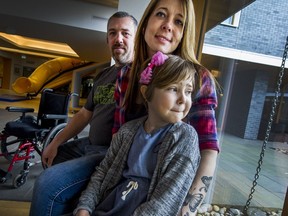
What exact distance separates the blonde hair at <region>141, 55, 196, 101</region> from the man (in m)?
0.38

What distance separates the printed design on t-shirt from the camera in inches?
48.0

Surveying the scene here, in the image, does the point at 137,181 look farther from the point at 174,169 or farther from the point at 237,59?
the point at 237,59

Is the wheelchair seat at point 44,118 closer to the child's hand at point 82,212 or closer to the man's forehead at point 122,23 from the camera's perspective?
the man's forehead at point 122,23

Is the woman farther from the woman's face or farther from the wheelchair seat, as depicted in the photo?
A: the wheelchair seat

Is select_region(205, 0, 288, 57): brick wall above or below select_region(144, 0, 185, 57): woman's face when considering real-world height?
above

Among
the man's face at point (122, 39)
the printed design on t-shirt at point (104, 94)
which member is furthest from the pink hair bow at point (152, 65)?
the man's face at point (122, 39)

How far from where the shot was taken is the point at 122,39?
131cm

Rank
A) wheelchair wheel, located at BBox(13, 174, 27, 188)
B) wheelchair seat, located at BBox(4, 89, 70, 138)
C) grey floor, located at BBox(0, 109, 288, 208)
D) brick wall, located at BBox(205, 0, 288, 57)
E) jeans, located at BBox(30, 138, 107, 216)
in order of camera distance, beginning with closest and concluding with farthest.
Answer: jeans, located at BBox(30, 138, 107, 216)
brick wall, located at BBox(205, 0, 288, 57)
grey floor, located at BBox(0, 109, 288, 208)
wheelchair wheel, located at BBox(13, 174, 27, 188)
wheelchair seat, located at BBox(4, 89, 70, 138)

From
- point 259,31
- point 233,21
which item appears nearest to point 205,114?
point 259,31

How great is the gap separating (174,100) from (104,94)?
0.58m

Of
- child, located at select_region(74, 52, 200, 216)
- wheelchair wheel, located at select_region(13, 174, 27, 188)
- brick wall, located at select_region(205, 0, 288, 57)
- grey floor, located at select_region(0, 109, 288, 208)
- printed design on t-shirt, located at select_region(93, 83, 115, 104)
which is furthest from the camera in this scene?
wheelchair wheel, located at select_region(13, 174, 27, 188)

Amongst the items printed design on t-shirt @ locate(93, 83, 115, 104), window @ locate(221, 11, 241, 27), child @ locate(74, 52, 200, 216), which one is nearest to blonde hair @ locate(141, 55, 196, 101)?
child @ locate(74, 52, 200, 216)

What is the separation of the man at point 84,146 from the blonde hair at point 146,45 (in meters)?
0.14

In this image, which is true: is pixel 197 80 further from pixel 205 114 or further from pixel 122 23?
pixel 122 23
